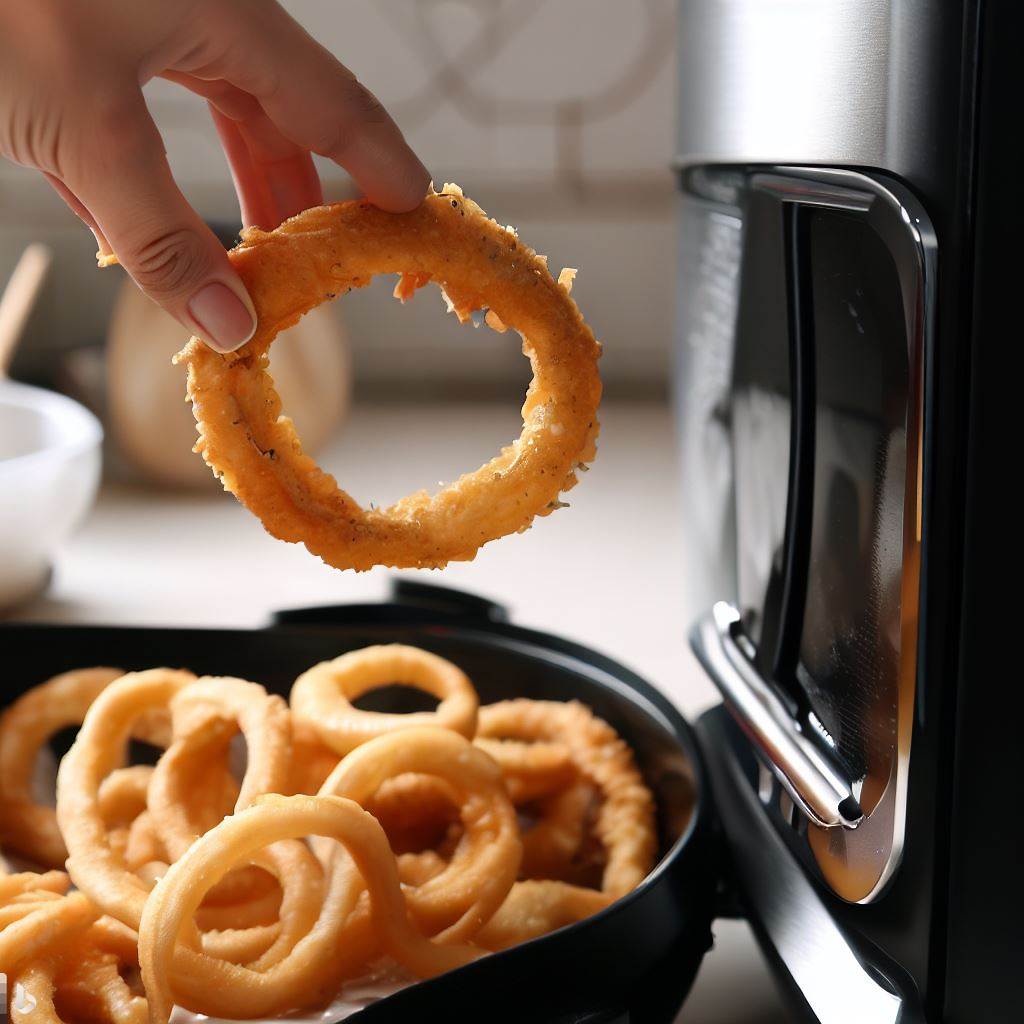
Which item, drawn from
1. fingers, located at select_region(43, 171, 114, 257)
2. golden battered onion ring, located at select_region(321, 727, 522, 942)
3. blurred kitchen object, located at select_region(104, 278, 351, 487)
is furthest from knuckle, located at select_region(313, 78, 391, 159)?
blurred kitchen object, located at select_region(104, 278, 351, 487)

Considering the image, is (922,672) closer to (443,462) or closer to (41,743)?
(41,743)

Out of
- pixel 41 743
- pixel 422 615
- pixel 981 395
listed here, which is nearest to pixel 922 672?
pixel 981 395

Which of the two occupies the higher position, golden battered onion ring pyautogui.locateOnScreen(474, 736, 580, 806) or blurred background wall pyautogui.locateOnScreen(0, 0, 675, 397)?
blurred background wall pyautogui.locateOnScreen(0, 0, 675, 397)

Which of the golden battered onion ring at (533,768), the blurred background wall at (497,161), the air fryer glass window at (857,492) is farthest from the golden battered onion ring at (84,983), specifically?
the blurred background wall at (497,161)

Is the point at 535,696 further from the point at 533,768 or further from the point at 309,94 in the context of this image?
the point at 309,94

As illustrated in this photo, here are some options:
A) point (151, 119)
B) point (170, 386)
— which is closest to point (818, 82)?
point (151, 119)

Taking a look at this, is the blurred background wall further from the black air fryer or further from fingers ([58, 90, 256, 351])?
fingers ([58, 90, 256, 351])

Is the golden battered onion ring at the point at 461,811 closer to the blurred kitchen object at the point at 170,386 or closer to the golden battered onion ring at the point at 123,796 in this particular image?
the golden battered onion ring at the point at 123,796
